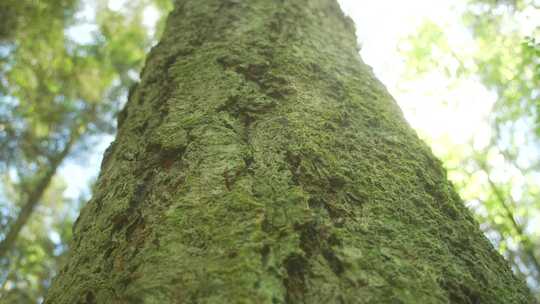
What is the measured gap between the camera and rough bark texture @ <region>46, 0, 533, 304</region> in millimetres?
855

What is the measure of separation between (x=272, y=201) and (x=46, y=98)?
11.2m

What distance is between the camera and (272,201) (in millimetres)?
989

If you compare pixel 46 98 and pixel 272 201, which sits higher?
pixel 46 98

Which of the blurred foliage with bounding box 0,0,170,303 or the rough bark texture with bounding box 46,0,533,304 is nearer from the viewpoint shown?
the rough bark texture with bounding box 46,0,533,304

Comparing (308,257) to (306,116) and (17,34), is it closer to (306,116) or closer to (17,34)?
(306,116)

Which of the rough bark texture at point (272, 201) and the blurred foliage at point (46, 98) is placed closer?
the rough bark texture at point (272, 201)

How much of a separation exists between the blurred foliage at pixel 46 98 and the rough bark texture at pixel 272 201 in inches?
285

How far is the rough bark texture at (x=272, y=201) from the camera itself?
85 cm

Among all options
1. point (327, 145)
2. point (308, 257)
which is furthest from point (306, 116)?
point (308, 257)

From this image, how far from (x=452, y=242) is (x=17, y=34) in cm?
1041

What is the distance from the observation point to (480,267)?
40.9 inches

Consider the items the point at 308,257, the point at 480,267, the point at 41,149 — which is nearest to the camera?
→ the point at 308,257

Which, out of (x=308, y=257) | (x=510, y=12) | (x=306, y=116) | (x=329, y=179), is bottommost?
(x=308, y=257)

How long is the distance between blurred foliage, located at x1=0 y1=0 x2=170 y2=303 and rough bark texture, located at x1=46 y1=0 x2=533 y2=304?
7.25 meters
